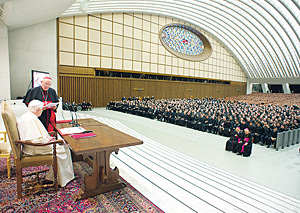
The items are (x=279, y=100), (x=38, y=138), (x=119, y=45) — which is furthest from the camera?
(x=279, y=100)

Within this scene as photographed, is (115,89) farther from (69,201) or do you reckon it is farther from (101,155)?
(69,201)

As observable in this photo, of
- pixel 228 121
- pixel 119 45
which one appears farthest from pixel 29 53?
pixel 228 121

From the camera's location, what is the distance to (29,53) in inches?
630

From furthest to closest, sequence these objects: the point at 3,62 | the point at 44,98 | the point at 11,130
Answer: the point at 3,62 → the point at 44,98 → the point at 11,130

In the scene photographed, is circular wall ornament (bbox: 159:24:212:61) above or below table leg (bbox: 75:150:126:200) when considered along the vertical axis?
above

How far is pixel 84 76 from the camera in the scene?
2002 centimetres

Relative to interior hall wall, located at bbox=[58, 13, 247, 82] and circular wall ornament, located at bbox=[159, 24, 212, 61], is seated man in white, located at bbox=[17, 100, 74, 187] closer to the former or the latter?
interior hall wall, located at bbox=[58, 13, 247, 82]

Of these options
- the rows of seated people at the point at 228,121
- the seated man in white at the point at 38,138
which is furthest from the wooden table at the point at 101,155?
the rows of seated people at the point at 228,121

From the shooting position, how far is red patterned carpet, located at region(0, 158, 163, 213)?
2609mm

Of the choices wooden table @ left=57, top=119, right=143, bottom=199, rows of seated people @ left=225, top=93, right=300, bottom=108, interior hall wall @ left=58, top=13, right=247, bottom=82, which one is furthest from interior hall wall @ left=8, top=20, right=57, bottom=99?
rows of seated people @ left=225, top=93, right=300, bottom=108

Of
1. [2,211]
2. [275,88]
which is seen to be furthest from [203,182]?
[275,88]

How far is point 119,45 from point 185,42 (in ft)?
43.7

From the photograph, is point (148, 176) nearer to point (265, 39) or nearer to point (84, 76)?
point (84, 76)

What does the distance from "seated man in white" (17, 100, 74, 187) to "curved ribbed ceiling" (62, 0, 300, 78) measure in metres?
15.6
